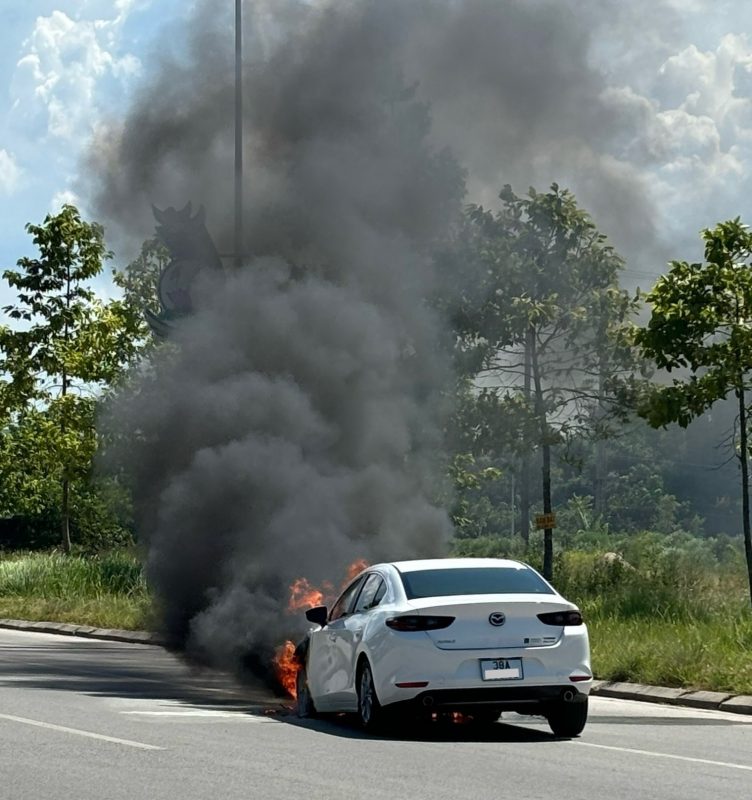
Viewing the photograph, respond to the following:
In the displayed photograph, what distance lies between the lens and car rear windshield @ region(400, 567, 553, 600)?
520 inches

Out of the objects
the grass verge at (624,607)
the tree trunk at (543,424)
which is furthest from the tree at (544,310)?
the grass verge at (624,607)

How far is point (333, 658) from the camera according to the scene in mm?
14055

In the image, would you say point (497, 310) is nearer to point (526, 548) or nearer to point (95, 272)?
point (526, 548)

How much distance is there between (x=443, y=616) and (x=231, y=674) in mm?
7290

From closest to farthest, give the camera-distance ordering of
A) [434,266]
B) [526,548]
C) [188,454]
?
[188,454], [434,266], [526,548]

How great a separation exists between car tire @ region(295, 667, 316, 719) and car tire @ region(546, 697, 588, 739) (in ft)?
7.75

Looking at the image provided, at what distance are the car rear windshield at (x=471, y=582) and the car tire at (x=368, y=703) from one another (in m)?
0.69

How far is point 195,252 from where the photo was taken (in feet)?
94.9

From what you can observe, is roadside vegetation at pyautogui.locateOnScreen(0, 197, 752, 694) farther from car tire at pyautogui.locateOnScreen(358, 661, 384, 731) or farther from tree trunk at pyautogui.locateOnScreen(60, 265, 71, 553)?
Result: car tire at pyautogui.locateOnScreen(358, 661, 384, 731)

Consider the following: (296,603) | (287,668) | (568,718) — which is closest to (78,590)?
(296,603)

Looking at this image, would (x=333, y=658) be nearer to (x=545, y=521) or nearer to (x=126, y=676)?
(x=126, y=676)

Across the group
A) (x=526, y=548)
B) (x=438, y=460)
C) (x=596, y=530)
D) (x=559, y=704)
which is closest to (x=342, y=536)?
(x=559, y=704)

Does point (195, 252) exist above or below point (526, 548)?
above

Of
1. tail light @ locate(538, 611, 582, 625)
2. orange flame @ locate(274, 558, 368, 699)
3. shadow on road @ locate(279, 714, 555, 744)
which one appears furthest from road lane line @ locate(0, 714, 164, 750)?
orange flame @ locate(274, 558, 368, 699)
